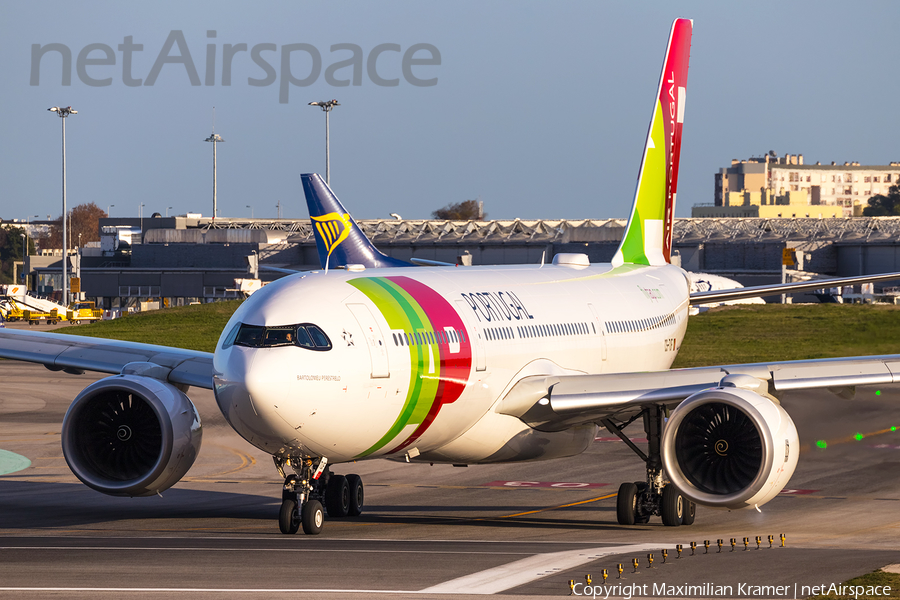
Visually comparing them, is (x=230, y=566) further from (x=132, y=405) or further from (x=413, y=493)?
(x=413, y=493)

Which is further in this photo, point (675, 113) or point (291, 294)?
point (675, 113)

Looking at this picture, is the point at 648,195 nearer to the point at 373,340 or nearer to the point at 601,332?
the point at 601,332

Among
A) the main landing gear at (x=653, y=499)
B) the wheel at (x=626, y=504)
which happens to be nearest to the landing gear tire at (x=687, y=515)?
the main landing gear at (x=653, y=499)

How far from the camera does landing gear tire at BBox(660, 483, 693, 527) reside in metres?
22.0

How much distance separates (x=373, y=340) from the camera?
1833 centimetres

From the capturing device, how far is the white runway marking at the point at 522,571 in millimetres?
15117

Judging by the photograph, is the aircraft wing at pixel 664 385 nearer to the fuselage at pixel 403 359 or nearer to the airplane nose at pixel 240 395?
the fuselage at pixel 403 359

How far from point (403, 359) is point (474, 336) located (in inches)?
103

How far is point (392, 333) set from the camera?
1886cm

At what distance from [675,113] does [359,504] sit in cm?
1690

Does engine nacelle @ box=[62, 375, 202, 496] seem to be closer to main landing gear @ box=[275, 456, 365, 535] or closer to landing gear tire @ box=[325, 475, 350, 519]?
main landing gear @ box=[275, 456, 365, 535]

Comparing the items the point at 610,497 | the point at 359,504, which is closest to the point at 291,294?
the point at 359,504

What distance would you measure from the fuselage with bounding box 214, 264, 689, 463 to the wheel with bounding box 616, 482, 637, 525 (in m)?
1.63

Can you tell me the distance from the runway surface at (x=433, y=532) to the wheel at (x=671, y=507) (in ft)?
1.09
